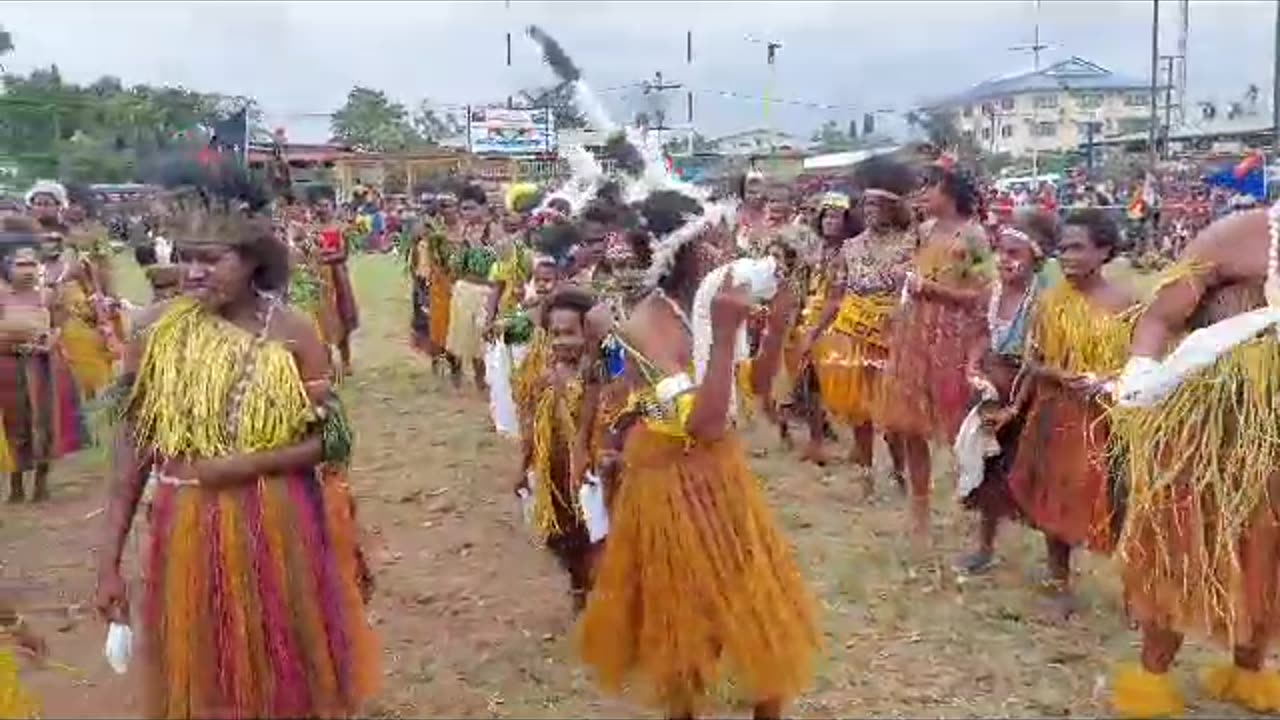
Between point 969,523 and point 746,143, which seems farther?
point 746,143

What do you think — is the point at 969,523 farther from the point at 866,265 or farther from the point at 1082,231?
the point at 1082,231

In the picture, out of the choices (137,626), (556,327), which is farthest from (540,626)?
(137,626)

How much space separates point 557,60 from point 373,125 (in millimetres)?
49901

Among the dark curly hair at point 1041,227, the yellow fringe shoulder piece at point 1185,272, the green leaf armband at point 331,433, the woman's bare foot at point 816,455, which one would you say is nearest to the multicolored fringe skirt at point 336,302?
the woman's bare foot at point 816,455

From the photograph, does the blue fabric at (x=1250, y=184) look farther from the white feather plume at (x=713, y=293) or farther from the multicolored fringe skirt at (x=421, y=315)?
the multicolored fringe skirt at (x=421, y=315)

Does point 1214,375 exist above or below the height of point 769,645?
above

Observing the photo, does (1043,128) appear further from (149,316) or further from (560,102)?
(149,316)

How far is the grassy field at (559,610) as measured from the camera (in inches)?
191

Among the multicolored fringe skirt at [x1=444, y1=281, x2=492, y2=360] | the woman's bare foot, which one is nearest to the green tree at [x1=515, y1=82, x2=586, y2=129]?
the woman's bare foot

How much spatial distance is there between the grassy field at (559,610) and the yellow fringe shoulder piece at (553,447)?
520mm

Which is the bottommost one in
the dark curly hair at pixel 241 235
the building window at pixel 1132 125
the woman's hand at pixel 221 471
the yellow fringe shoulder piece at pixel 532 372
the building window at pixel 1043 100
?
the yellow fringe shoulder piece at pixel 532 372

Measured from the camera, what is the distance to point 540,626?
5652mm

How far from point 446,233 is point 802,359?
174 inches

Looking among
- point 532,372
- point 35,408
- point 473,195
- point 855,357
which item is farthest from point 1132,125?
point 532,372
